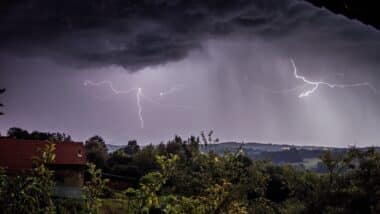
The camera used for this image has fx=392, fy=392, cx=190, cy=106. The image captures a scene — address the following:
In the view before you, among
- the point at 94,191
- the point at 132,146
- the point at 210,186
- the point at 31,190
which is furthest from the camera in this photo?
the point at 132,146

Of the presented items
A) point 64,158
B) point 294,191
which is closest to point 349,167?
point 294,191

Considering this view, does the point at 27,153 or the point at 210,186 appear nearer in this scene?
the point at 210,186

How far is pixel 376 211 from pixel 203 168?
29.9ft

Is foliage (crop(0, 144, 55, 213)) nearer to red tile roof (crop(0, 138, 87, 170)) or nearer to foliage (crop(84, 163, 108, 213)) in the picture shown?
foliage (crop(84, 163, 108, 213))

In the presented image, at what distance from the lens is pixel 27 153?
45719mm

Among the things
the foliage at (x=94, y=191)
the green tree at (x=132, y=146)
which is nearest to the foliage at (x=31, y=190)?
the foliage at (x=94, y=191)

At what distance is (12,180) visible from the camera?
11.5 feet

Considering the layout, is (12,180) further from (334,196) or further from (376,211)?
(334,196)

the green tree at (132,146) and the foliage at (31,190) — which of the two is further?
the green tree at (132,146)

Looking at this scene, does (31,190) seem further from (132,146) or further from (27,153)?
(132,146)

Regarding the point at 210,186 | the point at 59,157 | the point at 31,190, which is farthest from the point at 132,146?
the point at 31,190

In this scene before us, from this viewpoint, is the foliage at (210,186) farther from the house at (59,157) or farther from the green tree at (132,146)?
the green tree at (132,146)

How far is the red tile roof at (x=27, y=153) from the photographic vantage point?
144ft

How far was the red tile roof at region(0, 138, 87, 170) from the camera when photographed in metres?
43.9
